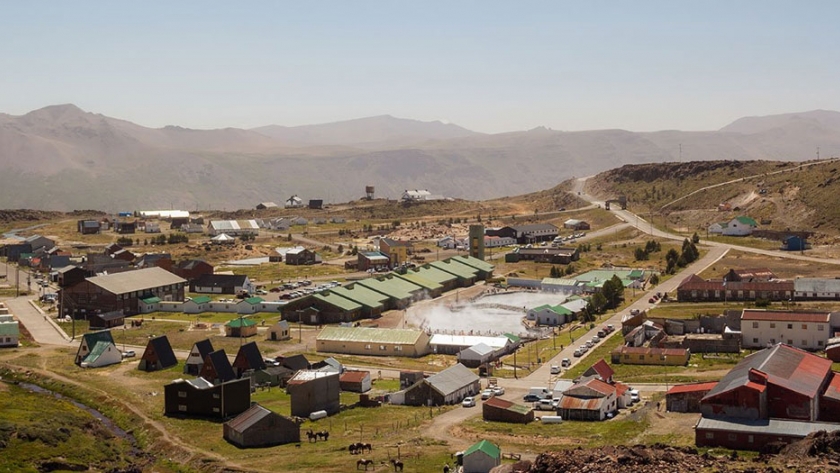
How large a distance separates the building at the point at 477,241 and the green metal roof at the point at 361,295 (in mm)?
28935

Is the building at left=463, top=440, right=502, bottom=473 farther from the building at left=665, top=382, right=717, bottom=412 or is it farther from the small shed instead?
the small shed

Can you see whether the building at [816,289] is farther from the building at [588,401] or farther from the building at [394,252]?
the building at [394,252]

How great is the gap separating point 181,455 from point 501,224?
106304 millimetres

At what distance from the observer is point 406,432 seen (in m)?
42.0

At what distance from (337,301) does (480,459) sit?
3997 cm

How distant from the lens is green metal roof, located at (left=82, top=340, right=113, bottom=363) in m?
57.7

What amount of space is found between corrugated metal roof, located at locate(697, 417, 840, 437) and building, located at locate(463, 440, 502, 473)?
8.52 metres

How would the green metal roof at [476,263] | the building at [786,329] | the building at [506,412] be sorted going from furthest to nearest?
the green metal roof at [476,263], the building at [786,329], the building at [506,412]

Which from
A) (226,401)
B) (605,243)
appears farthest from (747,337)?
(605,243)

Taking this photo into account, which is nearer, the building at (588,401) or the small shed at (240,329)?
the building at (588,401)

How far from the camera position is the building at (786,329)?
5688 centimetres

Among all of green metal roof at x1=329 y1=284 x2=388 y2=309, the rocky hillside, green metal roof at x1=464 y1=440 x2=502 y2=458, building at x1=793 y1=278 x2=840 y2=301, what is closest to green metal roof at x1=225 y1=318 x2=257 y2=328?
green metal roof at x1=329 y1=284 x2=388 y2=309

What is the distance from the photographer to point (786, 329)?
57.6 meters

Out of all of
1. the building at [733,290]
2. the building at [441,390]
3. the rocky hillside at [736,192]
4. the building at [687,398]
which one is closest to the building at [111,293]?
the building at [441,390]
